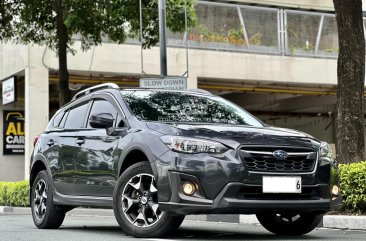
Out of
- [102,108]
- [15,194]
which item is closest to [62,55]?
[15,194]

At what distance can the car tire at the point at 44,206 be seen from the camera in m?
9.16

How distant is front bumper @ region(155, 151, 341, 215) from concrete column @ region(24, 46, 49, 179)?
53.5 ft

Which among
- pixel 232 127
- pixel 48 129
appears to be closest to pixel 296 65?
pixel 48 129

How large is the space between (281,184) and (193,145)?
89 centimetres

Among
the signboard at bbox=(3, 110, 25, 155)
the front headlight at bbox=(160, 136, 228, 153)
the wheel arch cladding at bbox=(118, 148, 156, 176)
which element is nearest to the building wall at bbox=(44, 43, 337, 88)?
the signboard at bbox=(3, 110, 25, 155)

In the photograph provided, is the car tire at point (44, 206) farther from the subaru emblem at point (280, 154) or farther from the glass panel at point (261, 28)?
the glass panel at point (261, 28)

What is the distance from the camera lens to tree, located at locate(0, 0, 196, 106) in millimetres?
16812

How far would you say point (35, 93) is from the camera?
74.7ft

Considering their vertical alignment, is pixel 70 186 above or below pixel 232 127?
below

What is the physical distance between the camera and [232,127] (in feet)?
24.4

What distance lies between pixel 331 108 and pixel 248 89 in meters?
10.3

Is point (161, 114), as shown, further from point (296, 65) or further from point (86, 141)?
point (296, 65)

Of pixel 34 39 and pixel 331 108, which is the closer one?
pixel 34 39

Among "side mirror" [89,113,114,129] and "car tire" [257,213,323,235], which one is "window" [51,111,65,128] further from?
"car tire" [257,213,323,235]
